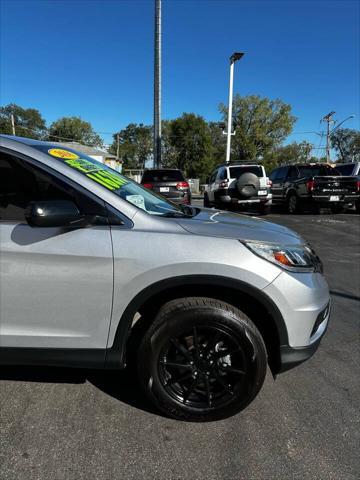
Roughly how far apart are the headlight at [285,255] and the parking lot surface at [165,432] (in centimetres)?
100

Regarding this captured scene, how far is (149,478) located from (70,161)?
6.21 ft

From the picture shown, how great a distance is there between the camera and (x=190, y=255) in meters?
2.23

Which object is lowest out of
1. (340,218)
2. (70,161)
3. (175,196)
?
(340,218)

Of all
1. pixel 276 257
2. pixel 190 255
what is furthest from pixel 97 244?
pixel 276 257

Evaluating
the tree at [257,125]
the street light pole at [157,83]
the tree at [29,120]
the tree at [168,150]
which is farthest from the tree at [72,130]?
the street light pole at [157,83]

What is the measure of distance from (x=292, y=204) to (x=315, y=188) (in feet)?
4.81

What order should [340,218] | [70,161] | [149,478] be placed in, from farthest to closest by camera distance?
[340,218]
[70,161]
[149,478]

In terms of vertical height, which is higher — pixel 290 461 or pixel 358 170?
pixel 358 170

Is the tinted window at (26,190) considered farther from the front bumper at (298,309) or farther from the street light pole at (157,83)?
the street light pole at (157,83)

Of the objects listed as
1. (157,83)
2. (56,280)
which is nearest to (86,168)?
(56,280)

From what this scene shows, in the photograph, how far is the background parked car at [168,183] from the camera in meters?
11.5

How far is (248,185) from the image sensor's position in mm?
12562

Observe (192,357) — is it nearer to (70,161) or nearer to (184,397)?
(184,397)

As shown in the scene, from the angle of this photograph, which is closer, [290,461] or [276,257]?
[290,461]
